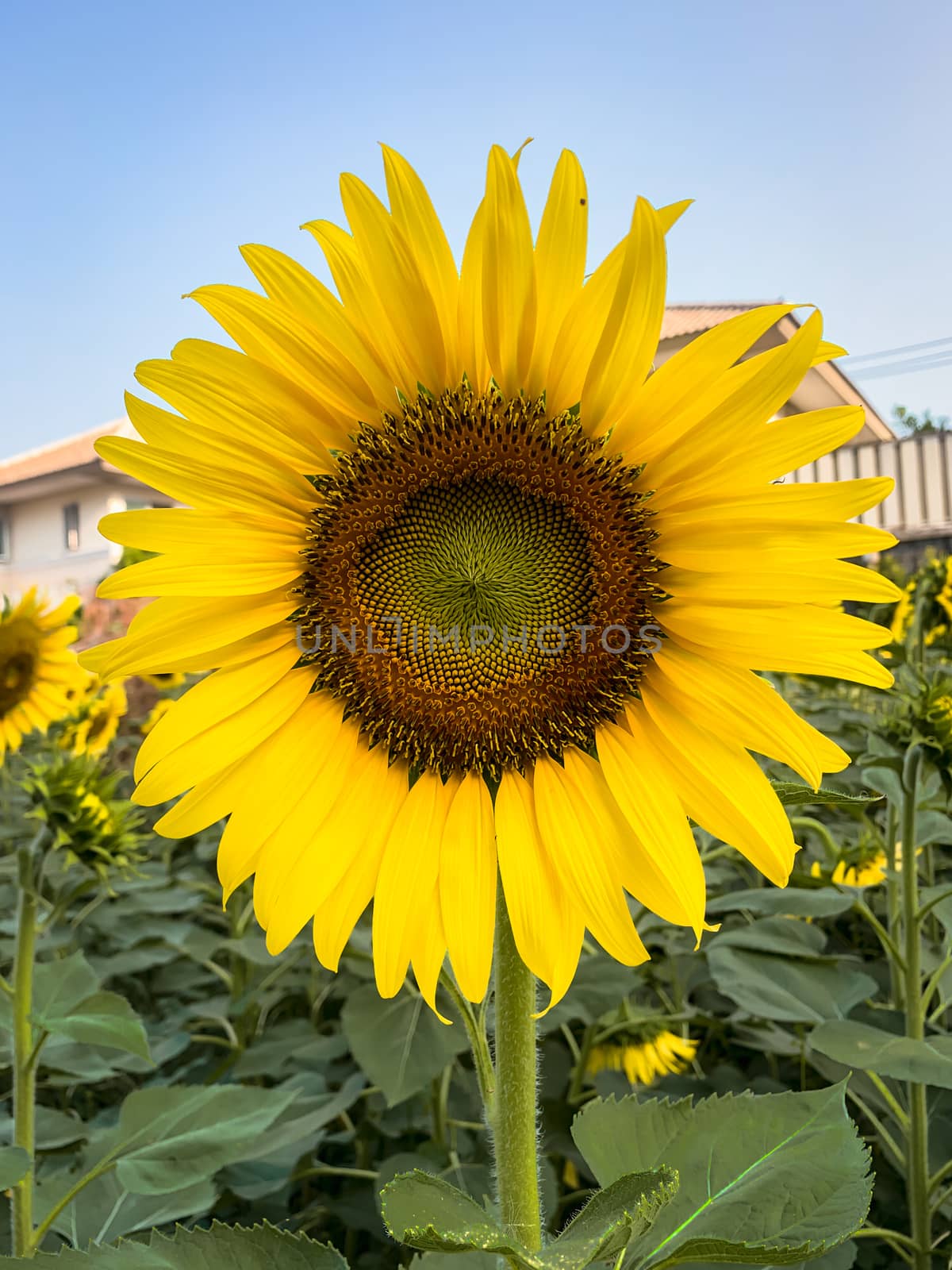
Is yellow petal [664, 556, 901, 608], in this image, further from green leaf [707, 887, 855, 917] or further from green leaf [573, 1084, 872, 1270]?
green leaf [707, 887, 855, 917]

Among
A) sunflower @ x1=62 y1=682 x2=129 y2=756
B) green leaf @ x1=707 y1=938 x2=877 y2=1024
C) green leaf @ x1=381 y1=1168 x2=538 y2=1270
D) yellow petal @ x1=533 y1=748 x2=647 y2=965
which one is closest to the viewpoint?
green leaf @ x1=381 y1=1168 x2=538 y2=1270

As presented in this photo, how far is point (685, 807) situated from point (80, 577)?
1294 cm

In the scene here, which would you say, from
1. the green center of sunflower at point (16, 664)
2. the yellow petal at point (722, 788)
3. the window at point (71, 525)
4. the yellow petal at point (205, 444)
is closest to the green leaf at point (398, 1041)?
the yellow petal at point (722, 788)

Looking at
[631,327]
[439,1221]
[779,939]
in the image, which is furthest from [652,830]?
[779,939]

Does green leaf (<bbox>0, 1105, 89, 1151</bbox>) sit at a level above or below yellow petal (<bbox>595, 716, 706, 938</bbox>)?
below

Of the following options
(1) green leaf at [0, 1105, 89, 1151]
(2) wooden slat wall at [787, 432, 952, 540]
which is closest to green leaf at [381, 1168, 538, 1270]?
(1) green leaf at [0, 1105, 89, 1151]

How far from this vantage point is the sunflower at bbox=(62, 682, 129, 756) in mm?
3648

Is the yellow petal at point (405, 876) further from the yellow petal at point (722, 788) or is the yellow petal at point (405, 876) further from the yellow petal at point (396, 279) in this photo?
the yellow petal at point (396, 279)

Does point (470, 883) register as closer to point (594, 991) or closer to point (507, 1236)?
point (507, 1236)

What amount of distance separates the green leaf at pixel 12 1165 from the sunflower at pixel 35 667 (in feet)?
8.05

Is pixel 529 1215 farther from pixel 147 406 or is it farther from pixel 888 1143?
pixel 888 1143

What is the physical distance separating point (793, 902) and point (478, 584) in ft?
3.56

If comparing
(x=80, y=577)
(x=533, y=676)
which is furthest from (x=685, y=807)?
(x=80, y=577)

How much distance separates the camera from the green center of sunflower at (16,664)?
131 inches
